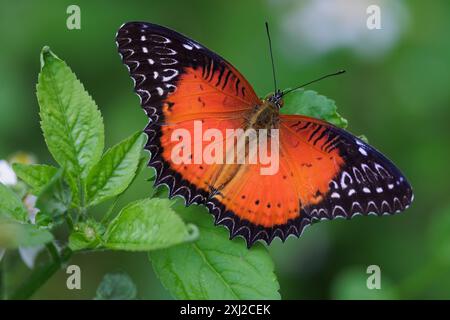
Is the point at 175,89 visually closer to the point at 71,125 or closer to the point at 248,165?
the point at 248,165

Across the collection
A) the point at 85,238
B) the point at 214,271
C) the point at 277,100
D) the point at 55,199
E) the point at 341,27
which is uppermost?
the point at 341,27

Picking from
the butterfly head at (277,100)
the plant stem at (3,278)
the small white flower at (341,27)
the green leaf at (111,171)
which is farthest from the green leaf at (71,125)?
the small white flower at (341,27)

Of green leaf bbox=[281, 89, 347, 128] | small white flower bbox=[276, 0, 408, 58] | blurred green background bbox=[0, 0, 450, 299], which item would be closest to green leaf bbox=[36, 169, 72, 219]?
green leaf bbox=[281, 89, 347, 128]

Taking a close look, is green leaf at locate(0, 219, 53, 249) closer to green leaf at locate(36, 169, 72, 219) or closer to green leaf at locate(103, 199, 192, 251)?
green leaf at locate(36, 169, 72, 219)

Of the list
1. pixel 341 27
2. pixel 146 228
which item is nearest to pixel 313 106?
pixel 146 228

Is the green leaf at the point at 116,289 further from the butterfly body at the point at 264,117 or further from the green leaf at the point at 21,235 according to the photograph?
the butterfly body at the point at 264,117
